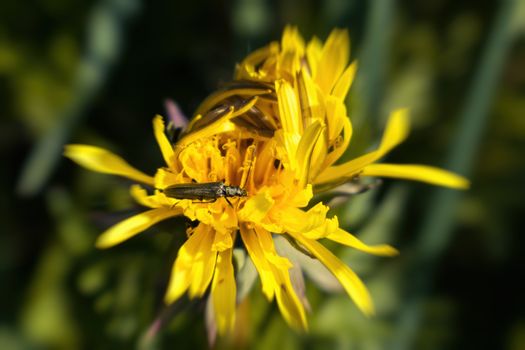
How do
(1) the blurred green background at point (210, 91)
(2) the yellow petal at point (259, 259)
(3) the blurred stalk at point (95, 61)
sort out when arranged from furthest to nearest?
(3) the blurred stalk at point (95, 61) → (1) the blurred green background at point (210, 91) → (2) the yellow petal at point (259, 259)

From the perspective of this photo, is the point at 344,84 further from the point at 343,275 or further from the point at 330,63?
the point at 343,275

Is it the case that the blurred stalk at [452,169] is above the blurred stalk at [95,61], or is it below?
below

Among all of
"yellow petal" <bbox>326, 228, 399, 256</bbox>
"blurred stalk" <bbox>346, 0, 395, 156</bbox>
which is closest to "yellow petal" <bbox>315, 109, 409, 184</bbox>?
"yellow petal" <bbox>326, 228, 399, 256</bbox>

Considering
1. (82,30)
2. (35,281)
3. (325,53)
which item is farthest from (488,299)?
(82,30)

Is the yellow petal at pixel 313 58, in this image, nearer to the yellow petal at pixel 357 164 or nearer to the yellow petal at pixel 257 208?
the yellow petal at pixel 357 164

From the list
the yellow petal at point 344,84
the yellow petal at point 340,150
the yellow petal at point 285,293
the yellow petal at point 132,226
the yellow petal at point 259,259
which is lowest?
the yellow petal at point 285,293

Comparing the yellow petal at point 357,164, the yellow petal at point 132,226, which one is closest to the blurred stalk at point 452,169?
the yellow petal at point 357,164

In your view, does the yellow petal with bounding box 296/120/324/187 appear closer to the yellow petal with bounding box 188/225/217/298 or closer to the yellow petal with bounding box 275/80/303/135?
the yellow petal with bounding box 275/80/303/135

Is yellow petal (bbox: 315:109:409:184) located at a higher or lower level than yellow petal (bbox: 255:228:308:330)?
higher
